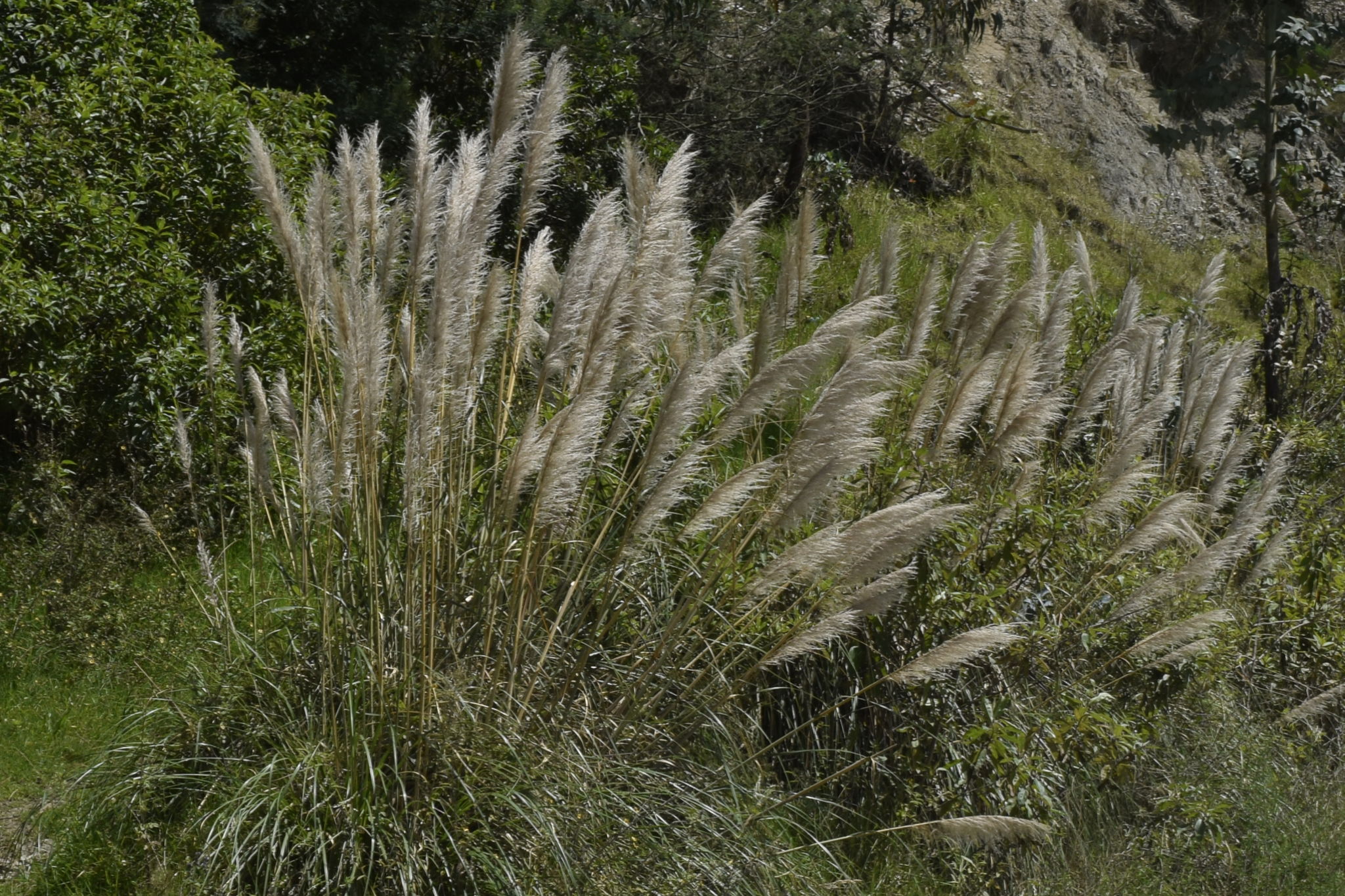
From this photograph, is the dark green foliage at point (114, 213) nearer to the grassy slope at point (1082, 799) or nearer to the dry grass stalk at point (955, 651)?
the grassy slope at point (1082, 799)

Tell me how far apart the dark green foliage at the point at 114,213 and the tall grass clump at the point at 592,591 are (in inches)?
57.6

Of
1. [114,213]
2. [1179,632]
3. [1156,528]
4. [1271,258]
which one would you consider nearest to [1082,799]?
[1179,632]

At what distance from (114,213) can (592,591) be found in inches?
133

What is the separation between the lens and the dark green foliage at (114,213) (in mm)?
6023

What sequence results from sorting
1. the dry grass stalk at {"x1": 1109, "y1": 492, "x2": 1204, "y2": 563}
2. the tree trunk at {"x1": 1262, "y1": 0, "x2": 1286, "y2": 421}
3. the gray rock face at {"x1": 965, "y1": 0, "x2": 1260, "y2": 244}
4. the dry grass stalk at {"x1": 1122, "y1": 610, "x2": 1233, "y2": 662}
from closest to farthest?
the dry grass stalk at {"x1": 1122, "y1": 610, "x2": 1233, "y2": 662}
the dry grass stalk at {"x1": 1109, "y1": 492, "x2": 1204, "y2": 563}
the tree trunk at {"x1": 1262, "y1": 0, "x2": 1286, "y2": 421}
the gray rock face at {"x1": 965, "y1": 0, "x2": 1260, "y2": 244}

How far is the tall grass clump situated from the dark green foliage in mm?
1463

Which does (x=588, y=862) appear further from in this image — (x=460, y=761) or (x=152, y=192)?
(x=152, y=192)

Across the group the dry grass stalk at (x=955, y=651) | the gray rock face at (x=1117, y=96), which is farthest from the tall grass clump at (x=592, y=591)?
the gray rock face at (x=1117, y=96)

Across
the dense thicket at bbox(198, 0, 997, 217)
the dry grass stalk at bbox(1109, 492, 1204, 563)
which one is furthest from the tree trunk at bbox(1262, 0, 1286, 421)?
the dry grass stalk at bbox(1109, 492, 1204, 563)

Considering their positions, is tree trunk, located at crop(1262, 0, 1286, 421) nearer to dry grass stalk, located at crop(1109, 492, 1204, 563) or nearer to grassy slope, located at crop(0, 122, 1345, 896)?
grassy slope, located at crop(0, 122, 1345, 896)

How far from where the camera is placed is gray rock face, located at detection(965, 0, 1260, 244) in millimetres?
19547

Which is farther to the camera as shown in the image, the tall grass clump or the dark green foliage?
the dark green foliage

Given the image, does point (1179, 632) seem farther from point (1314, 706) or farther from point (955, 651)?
point (1314, 706)

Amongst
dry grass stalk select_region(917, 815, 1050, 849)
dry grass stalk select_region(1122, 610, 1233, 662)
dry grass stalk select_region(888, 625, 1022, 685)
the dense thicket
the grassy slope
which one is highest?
the dense thicket
